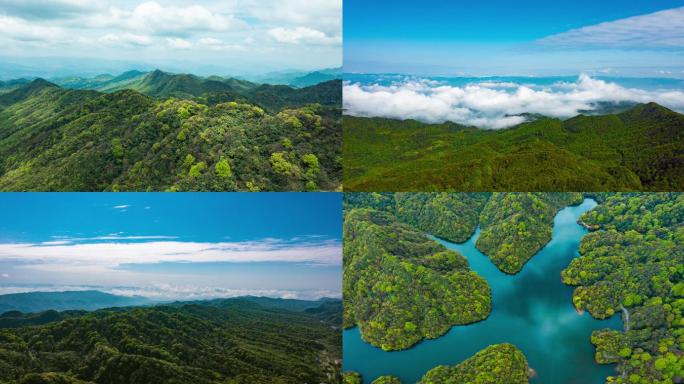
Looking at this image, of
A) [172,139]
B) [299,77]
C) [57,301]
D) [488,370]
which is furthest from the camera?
[299,77]

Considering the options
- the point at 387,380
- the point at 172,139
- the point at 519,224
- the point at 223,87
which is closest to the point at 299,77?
the point at 223,87

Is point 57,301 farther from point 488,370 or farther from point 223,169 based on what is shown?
point 488,370

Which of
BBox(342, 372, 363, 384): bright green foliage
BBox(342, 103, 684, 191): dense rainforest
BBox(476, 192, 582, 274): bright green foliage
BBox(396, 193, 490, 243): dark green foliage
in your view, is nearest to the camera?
BBox(342, 372, 363, 384): bright green foliage

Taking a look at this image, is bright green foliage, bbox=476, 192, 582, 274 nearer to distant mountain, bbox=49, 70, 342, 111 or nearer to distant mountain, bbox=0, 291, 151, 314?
distant mountain, bbox=49, 70, 342, 111

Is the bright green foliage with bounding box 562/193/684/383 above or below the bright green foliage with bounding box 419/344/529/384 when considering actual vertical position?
above

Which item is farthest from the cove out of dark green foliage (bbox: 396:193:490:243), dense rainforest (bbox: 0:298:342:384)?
dark green foliage (bbox: 396:193:490:243)

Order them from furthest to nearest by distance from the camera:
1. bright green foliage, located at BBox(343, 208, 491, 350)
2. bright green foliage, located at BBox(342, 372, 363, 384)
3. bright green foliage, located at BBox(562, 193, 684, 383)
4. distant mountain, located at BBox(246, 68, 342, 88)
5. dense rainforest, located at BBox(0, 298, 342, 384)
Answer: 1. distant mountain, located at BBox(246, 68, 342, 88)
2. bright green foliage, located at BBox(343, 208, 491, 350)
3. bright green foliage, located at BBox(342, 372, 363, 384)
4. dense rainforest, located at BBox(0, 298, 342, 384)
5. bright green foliage, located at BBox(562, 193, 684, 383)

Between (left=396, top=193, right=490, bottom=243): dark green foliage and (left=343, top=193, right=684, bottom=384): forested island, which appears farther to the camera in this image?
(left=396, top=193, right=490, bottom=243): dark green foliage

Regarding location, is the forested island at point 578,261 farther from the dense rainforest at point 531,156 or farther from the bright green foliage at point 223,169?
the bright green foliage at point 223,169
